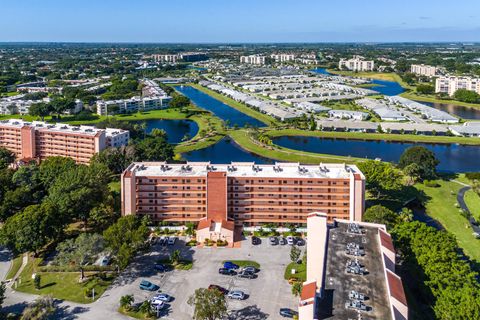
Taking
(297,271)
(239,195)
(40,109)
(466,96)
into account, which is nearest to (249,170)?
(239,195)

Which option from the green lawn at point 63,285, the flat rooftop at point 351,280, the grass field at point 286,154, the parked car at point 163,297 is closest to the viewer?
the flat rooftop at point 351,280

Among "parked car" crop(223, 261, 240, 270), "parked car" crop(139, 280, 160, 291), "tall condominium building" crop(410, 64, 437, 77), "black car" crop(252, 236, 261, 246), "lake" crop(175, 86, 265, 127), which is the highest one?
"tall condominium building" crop(410, 64, 437, 77)

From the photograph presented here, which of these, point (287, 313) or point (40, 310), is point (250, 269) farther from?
point (40, 310)

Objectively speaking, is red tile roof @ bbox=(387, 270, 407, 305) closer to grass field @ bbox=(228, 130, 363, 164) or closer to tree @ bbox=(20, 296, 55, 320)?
tree @ bbox=(20, 296, 55, 320)

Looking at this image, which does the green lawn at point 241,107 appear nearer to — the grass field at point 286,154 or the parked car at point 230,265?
the grass field at point 286,154

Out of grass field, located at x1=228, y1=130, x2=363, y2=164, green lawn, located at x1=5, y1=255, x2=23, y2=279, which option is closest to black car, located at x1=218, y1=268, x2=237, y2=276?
green lawn, located at x1=5, y1=255, x2=23, y2=279

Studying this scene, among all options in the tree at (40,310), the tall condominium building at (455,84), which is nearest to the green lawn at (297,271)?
the tree at (40,310)

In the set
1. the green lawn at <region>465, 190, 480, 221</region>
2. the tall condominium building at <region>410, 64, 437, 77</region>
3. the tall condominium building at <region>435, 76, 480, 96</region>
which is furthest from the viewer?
the tall condominium building at <region>410, 64, 437, 77</region>
